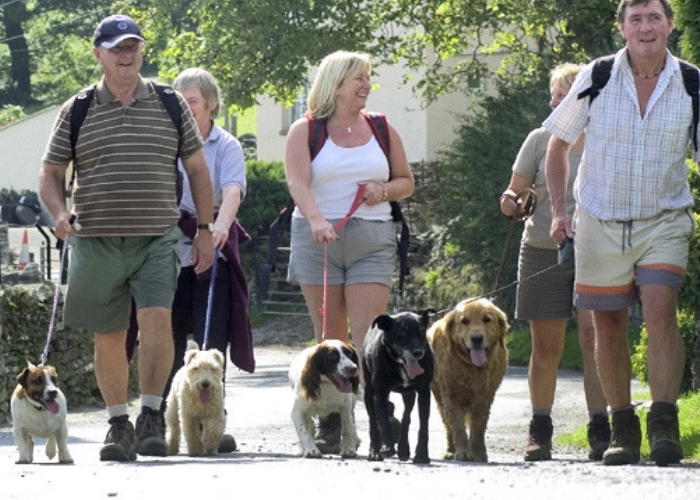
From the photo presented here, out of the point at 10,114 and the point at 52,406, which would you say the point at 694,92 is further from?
the point at 10,114

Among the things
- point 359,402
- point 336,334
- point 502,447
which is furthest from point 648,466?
point 359,402

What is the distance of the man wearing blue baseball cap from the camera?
9.62 meters

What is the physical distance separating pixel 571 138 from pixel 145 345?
2428 mm

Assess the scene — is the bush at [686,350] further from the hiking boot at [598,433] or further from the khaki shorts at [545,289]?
the hiking boot at [598,433]

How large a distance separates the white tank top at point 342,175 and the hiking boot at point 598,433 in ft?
5.28

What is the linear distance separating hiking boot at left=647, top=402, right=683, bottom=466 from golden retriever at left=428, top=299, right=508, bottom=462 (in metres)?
1.51

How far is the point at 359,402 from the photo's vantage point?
16.6m

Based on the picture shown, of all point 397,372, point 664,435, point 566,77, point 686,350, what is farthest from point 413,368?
point 686,350

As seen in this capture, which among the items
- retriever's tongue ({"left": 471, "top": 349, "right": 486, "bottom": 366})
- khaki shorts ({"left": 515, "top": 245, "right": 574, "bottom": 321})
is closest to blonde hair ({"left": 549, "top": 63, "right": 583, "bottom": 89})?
khaki shorts ({"left": 515, "top": 245, "right": 574, "bottom": 321})

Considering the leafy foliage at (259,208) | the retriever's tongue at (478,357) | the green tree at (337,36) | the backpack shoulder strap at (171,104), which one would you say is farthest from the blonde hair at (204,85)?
the leafy foliage at (259,208)

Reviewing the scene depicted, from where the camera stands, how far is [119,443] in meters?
9.62

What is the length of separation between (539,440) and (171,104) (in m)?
2.69

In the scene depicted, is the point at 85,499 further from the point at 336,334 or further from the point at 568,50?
the point at 568,50

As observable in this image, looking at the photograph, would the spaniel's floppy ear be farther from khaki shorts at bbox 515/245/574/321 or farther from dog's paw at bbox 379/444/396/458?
khaki shorts at bbox 515/245/574/321
